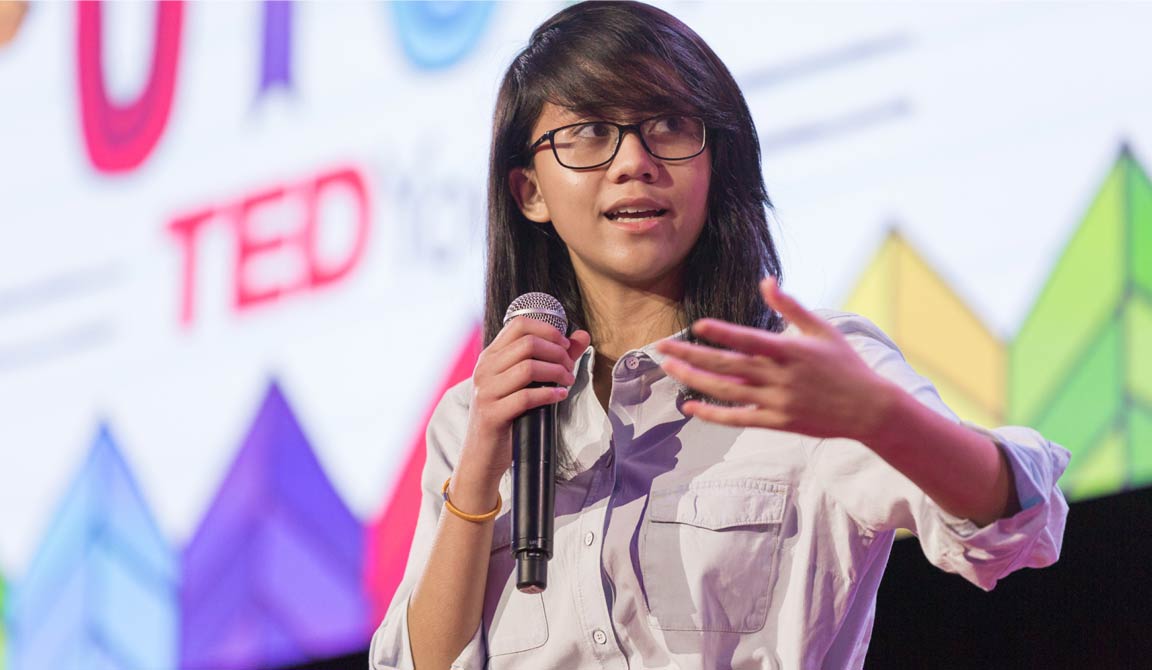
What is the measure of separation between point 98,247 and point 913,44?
208 centimetres

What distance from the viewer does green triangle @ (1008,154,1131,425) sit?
2090mm

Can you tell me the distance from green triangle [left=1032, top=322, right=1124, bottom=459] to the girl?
659 millimetres

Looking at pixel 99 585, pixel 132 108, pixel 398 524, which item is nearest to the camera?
pixel 398 524

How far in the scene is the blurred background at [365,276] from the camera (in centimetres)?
214

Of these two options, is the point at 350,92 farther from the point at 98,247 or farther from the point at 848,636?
the point at 848,636

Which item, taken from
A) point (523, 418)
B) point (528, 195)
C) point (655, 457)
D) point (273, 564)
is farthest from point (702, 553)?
point (273, 564)

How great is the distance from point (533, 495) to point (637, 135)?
50cm

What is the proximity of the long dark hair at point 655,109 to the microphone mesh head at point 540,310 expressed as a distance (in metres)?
0.21

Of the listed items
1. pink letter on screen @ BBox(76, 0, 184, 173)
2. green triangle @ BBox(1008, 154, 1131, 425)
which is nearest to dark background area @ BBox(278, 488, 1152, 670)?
green triangle @ BBox(1008, 154, 1131, 425)

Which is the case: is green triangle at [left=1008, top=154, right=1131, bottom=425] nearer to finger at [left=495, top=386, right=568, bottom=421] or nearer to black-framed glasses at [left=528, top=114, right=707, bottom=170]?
black-framed glasses at [left=528, top=114, right=707, bottom=170]

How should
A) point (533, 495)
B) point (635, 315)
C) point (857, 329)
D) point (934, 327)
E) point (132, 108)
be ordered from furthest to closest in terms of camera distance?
point (132, 108), point (934, 327), point (635, 315), point (857, 329), point (533, 495)

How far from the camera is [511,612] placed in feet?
5.19

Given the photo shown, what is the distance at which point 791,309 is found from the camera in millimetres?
→ 1122

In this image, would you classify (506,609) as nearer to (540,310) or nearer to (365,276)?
(540,310)
